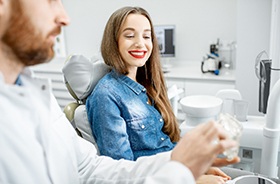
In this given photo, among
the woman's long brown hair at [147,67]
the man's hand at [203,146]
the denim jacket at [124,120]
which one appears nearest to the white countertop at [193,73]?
the woman's long brown hair at [147,67]

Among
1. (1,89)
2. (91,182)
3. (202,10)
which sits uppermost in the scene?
(202,10)

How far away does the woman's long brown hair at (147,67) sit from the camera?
1.41 m

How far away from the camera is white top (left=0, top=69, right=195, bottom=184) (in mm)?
702

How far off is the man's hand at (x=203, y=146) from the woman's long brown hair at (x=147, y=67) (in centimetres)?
79

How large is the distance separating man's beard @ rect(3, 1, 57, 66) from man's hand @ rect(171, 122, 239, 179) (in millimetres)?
424

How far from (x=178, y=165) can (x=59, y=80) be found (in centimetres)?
336

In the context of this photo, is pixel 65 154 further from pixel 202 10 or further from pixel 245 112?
pixel 202 10

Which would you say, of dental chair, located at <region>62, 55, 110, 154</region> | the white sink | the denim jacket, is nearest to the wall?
the white sink

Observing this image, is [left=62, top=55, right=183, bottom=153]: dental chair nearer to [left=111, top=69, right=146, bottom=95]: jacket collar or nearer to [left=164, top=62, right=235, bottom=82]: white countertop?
[left=111, top=69, right=146, bottom=95]: jacket collar

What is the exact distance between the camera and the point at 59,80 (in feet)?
12.5

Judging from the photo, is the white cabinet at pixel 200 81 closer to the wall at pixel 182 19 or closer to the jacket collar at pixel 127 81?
the wall at pixel 182 19

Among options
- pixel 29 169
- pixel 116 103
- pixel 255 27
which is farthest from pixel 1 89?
pixel 255 27

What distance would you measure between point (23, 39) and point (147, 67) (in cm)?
97

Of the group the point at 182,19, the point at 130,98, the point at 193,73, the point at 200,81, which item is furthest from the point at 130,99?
the point at 182,19
